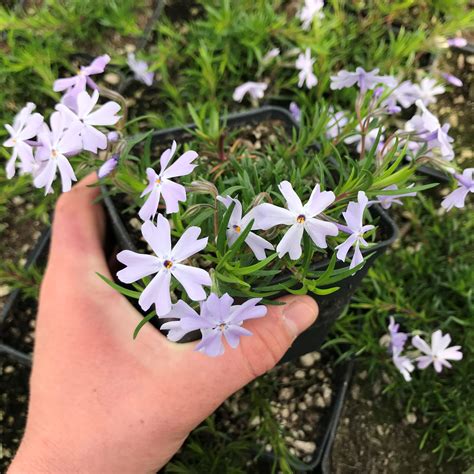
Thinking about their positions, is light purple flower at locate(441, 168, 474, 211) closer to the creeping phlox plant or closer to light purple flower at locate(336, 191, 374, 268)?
the creeping phlox plant

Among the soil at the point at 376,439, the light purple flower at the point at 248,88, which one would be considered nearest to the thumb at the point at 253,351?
the soil at the point at 376,439

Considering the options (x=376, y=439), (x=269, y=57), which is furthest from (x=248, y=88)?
(x=376, y=439)

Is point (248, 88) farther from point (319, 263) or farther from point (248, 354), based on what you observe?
point (248, 354)

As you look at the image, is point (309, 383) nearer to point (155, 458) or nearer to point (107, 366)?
point (155, 458)

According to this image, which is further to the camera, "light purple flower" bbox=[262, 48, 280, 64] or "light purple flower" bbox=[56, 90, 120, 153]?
"light purple flower" bbox=[262, 48, 280, 64]

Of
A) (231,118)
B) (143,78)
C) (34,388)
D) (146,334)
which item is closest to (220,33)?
(143,78)

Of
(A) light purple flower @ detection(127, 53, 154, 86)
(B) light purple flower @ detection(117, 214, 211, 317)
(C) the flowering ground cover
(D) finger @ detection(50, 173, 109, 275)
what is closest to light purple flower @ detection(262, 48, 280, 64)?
(C) the flowering ground cover
